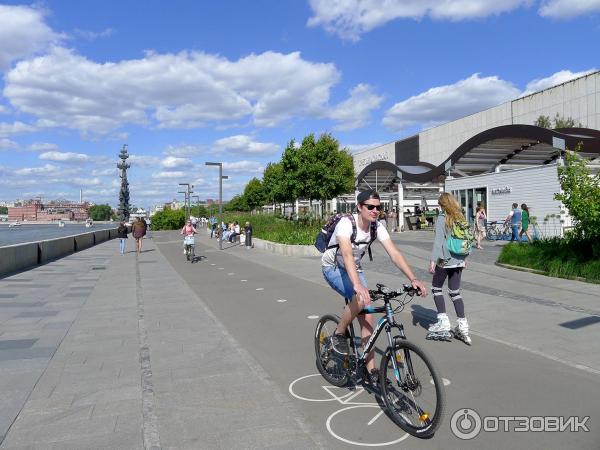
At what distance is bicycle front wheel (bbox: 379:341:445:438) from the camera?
11.0 feet

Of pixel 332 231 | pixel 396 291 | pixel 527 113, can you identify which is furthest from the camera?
pixel 527 113

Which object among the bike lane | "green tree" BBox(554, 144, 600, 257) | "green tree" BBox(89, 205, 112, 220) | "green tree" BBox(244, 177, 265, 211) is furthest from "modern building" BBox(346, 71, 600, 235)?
"green tree" BBox(89, 205, 112, 220)

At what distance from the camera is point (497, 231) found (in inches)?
864

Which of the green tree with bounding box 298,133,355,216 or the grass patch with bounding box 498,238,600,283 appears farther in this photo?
the green tree with bounding box 298,133,355,216

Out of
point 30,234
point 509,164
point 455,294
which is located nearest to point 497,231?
point 509,164

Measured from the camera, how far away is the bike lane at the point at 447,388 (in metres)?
3.44

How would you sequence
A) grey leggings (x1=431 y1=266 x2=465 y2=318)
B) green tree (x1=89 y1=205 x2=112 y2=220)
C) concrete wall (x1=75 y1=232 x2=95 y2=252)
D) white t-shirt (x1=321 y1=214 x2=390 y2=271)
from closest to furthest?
white t-shirt (x1=321 y1=214 x2=390 y2=271) < grey leggings (x1=431 y1=266 x2=465 y2=318) < concrete wall (x1=75 y1=232 x2=95 y2=252) < green tree (x1=89 y1=205 x2=112 y2=220)

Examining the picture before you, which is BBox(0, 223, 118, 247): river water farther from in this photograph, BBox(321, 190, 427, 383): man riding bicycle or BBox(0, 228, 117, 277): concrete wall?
BBox(321, 190, 427, 383): man riding bicycle

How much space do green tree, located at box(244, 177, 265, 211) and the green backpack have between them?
57.1 metres

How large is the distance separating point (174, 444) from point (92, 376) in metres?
1.87

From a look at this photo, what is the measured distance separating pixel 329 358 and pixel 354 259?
3.60 feet

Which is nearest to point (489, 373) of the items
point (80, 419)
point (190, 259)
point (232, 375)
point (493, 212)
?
point (232, 375)

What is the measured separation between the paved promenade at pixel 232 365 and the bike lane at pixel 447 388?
0.02 m

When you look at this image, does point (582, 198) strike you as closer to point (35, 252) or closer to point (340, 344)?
point (340, 344)
